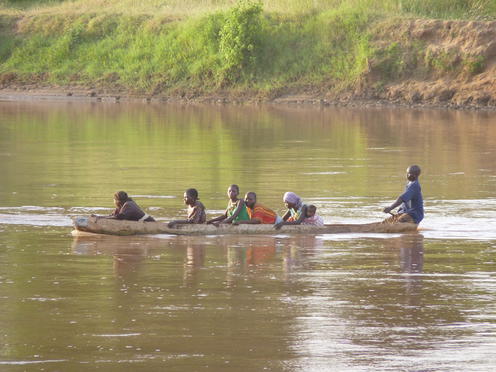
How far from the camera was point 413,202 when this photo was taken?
1711 centimetres

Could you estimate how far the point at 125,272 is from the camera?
13828mm

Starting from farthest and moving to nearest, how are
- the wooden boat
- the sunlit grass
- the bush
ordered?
1. the sunlit grass
2. the bush
3. the wooden boat

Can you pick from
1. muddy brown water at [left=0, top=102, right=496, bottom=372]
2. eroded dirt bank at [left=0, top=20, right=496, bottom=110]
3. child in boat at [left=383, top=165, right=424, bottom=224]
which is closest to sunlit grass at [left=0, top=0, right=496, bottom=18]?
eroded dirt bank at [left=0, top=20, right=496, bottom=110]

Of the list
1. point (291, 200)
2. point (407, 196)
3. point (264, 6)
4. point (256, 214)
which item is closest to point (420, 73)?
point (264, 6)

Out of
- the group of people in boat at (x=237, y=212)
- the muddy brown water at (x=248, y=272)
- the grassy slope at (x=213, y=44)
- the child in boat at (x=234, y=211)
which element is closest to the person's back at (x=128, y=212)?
the group of people in boat at (x=237, y=212)

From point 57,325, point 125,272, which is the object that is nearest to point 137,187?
point 125,272

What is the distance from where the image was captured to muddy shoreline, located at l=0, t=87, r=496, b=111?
44619 millimetres

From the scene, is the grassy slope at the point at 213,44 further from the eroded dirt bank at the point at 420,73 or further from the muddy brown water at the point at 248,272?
the muddy brown water at the point at 248,272

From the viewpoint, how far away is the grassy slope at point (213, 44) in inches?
1863

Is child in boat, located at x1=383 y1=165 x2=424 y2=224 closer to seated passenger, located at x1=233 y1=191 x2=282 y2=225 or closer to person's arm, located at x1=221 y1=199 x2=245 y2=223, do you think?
→ seated passenger, located at x1=233 y1=191 x2=282 y2=225

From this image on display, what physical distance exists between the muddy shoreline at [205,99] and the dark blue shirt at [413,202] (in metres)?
26.5

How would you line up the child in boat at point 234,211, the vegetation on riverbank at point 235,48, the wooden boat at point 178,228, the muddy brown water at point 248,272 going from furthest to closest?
the vegetation on riverbank at point 235,48, the child in boat at point 234,211, the wooden boat at point 178,228, the muddy brown water at point 248,272

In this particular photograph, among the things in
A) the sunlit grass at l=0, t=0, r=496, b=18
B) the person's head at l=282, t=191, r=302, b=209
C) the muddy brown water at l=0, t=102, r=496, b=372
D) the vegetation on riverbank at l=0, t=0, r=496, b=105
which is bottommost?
the muddy brown water at l=0, t=102, r=496, b=372

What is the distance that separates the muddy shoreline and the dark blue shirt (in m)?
26.5
